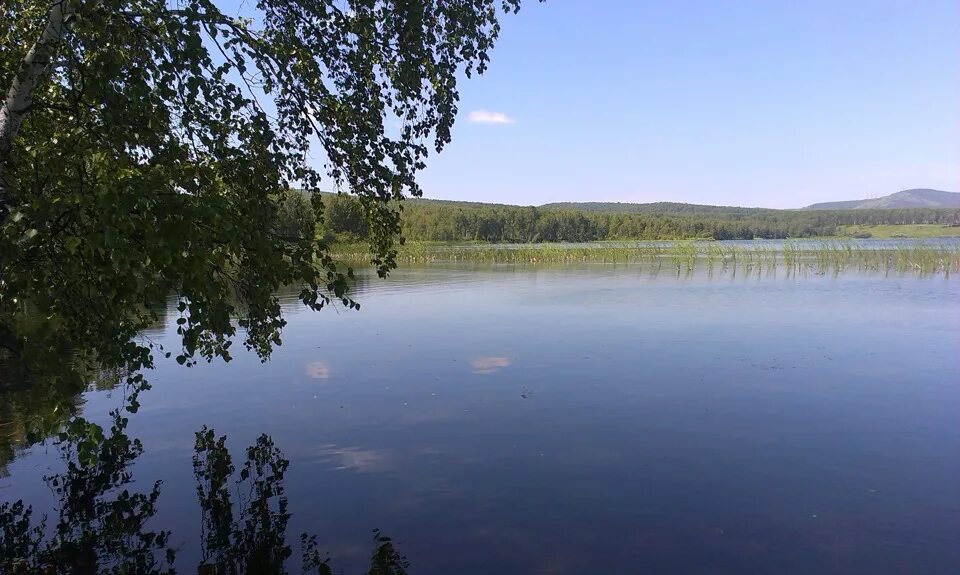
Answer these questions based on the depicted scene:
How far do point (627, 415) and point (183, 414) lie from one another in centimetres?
836

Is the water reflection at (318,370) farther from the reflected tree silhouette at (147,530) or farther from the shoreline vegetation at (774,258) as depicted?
the shoreline vegetation at (774,258)

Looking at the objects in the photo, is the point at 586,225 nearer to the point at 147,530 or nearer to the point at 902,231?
the point at 902,231

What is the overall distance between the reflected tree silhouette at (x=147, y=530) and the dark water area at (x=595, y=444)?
0.20 meters

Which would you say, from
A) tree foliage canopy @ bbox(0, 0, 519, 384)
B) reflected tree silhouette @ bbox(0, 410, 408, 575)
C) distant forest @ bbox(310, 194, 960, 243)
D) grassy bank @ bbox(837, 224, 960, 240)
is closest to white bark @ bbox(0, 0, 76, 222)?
tree foliage canopy @ bbox(0, 0, 519, 384)

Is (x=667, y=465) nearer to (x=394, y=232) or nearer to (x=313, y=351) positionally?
(x=394, y=232)

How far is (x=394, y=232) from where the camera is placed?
566 centimetres

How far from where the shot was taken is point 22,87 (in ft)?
13.1

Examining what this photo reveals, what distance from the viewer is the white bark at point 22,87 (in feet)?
12.6

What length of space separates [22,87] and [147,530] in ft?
16.5

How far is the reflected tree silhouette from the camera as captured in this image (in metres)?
6.03

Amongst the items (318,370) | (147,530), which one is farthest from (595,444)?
(318,370)

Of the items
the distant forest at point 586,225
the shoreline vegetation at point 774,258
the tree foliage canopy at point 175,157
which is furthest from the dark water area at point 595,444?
the distant forest at point 586,225

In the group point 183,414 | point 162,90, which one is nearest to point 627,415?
point 183,414

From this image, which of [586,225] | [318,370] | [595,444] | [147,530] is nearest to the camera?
[147,530]
